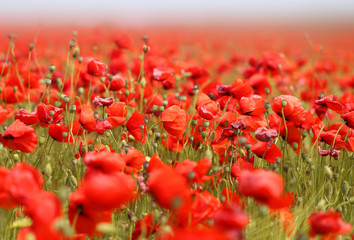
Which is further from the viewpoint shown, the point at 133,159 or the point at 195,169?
the point at 133,159

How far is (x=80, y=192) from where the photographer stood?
2.62 ft

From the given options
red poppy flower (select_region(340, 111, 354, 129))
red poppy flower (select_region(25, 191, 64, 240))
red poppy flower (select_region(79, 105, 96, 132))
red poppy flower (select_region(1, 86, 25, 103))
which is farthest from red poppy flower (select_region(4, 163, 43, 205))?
red poppy flower (select_region(1, 86, 25, 103))

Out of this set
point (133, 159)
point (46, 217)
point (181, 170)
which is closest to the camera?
point (46, 217)

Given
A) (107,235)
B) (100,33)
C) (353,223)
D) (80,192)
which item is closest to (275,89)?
(353,223)

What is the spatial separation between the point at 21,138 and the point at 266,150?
75 cm

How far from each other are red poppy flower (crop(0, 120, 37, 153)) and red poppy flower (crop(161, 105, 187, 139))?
1.35 ft

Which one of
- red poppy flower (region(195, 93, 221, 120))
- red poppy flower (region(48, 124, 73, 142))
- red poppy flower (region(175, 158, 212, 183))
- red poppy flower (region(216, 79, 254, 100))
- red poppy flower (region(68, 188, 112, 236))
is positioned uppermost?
red poppy flower (region(216, 79, 254, 100))

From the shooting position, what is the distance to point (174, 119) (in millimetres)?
1377

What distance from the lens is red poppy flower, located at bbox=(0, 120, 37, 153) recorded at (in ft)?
3.92

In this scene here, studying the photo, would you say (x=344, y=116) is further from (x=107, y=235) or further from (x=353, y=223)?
(x=107, y=235)

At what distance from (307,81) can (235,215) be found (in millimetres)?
2788

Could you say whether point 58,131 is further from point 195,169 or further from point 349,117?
point 349,117

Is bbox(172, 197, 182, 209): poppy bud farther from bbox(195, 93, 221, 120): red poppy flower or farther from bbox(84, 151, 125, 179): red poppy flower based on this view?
bbox(195, 93, 221, 120): red poppy flower

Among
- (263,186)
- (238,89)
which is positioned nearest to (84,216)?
(263,186)
